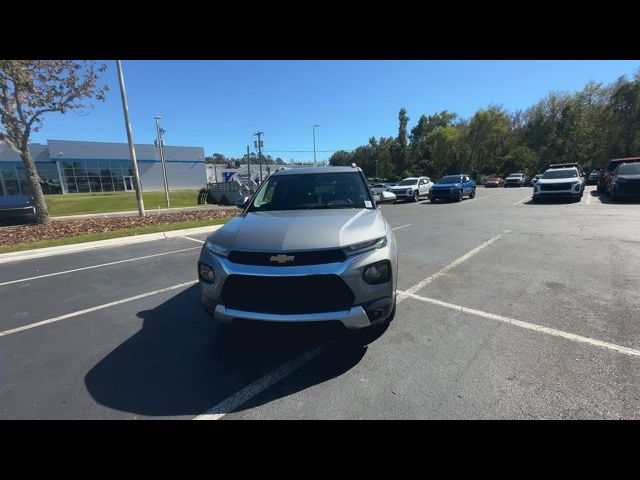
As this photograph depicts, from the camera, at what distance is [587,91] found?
48719 mm

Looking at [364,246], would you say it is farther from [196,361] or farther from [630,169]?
[630,169]

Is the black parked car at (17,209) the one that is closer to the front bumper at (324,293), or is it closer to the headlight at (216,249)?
the headlight at (216,249)

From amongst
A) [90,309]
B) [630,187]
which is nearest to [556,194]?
[630,187]

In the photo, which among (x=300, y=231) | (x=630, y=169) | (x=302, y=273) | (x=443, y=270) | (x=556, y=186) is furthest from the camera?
(x=556, y=186)

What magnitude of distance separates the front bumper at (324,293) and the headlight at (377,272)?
0.04 metres

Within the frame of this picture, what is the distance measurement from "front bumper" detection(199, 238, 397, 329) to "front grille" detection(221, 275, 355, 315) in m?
0.01

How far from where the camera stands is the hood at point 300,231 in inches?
105

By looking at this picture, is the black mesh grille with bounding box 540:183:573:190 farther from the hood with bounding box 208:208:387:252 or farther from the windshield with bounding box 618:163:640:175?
the hood with bounding box 208:208:387:252

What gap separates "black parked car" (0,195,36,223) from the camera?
12422 millimetres

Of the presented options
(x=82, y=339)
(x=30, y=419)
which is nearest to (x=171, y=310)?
(x=82, y=339)

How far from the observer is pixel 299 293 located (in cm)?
255

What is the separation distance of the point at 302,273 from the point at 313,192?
1.93 metres
